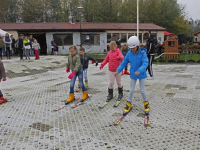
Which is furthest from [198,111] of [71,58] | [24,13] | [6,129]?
[24,13]

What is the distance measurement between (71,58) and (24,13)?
42.7 meters

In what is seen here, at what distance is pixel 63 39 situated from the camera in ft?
82.4

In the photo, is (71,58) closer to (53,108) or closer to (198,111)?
(53,108)

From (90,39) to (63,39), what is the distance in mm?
3604

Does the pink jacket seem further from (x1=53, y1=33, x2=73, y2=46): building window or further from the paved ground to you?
(x1=53, y1=33, x2=73, y2=46): building window

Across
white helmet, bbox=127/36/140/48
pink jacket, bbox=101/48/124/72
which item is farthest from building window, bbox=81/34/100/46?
white helmet, bbox=127/36/140/48

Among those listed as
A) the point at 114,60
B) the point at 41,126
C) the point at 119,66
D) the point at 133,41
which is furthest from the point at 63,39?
the point at 41,126

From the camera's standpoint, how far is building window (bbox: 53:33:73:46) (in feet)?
81.7

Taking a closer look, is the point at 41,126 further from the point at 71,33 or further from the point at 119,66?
the point at 71,33

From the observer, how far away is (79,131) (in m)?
4.01

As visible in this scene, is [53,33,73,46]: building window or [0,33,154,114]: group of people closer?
[0,33,154,114]: group of people

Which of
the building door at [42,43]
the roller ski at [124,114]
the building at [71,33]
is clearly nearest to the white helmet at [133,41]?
the roller ski at [124,114]

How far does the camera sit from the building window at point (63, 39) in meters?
24.9

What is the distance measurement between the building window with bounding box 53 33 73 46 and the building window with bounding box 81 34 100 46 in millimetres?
1600
